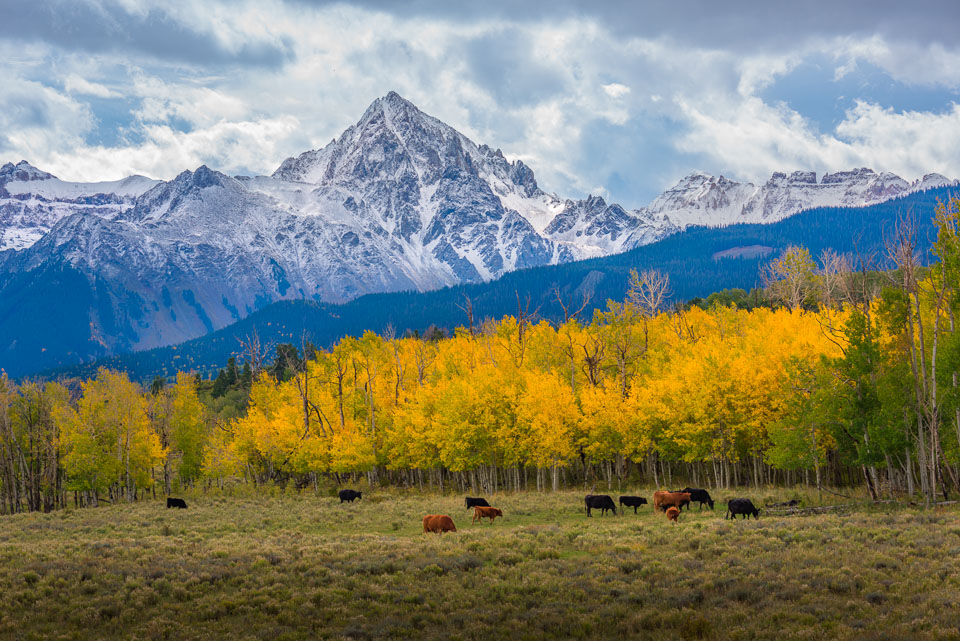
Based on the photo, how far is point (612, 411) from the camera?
1945 inches

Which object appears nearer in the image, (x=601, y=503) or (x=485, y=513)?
(x=485, y=513)

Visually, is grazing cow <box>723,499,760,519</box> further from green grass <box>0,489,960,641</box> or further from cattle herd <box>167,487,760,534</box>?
green grass <box>0,489,960,641</box>

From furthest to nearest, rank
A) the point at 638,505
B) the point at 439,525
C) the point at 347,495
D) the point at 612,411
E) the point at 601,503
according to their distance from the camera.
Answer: the point at 612,411, the point at 347,495, the point at 638,505, the point at 601,503, the point at 439,525

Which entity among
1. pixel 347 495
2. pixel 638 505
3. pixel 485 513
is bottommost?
pixel 347 495

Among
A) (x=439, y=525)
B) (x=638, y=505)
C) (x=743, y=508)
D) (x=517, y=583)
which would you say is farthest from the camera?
(x=638, y=505)

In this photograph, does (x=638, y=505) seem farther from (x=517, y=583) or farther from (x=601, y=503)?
(x=517, y=583)

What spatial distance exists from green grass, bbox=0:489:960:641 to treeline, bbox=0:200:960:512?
7.22 metres

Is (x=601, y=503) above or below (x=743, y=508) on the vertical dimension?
below

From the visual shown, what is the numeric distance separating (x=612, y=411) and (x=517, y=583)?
32236 millimetres

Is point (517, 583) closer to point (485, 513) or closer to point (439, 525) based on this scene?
point (439, 525)

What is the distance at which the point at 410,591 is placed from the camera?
18.0 meters

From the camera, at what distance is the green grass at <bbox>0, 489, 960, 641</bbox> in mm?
14461

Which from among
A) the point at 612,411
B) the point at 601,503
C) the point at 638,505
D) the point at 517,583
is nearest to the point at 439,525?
the point at 601,503

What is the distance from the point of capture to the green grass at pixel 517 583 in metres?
14.5
